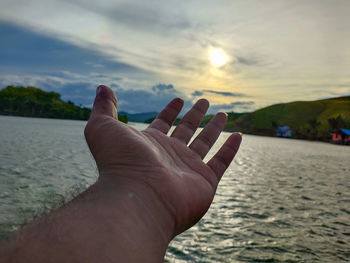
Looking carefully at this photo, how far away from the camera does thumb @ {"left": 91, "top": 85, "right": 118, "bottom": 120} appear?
12.2 feet

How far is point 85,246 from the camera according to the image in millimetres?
2008

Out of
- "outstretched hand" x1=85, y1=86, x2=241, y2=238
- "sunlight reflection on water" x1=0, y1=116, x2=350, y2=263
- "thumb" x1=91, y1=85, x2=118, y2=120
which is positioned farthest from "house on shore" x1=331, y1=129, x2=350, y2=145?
"thumb" x1=91, y1=85, x2=118, y2=120

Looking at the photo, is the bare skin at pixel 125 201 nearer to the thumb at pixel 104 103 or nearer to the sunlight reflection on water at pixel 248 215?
the thumb at pixel 104 103

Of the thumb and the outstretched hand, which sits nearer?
the outstretched hand

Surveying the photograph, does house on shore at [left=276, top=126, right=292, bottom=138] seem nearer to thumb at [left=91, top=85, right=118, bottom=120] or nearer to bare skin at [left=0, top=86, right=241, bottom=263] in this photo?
bare skin at [left=0, top=86, right=241, bottom=263]

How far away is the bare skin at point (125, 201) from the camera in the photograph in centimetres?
198

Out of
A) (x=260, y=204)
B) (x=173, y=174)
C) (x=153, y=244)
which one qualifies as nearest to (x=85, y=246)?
(x=153, y=244)

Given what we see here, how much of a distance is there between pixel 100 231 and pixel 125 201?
48 centimetres

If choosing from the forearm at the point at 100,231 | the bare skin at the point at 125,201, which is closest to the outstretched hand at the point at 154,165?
the bare skin at the point at 125,201

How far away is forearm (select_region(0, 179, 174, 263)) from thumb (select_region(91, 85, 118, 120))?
3.94ft

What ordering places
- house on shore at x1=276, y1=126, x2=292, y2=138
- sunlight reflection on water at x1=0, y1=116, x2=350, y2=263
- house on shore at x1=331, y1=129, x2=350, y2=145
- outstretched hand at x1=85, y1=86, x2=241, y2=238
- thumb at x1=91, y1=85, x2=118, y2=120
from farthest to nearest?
1. house on shore at x1=276, y1=126, x2=292, y2=138
2. house on shore at x1=331, y1=129, x2=350, y2=145
3. sunlight reflection on water at x1=0, y1=116, x2=350, y2=263
4. thumb at x1=91, y1=85, x2=118, y2=120
5. outstretched hand at x1=85, y1=86, x2=241, y2=238

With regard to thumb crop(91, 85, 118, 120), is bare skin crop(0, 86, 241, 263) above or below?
below

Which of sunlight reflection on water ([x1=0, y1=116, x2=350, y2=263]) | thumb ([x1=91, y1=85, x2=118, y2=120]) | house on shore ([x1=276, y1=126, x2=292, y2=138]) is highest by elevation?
thumb ([x1=91, y1=85, x2=118, y2=120])

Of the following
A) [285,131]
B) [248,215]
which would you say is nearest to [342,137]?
[285,131]
